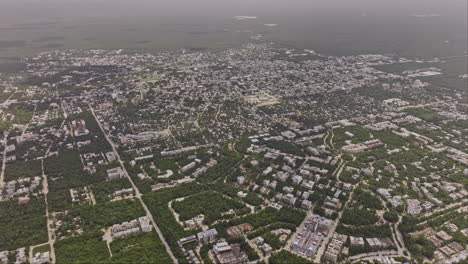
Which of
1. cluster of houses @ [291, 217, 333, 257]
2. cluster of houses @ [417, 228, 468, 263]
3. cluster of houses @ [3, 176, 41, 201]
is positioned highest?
cluster of houses @ [3, 176, 41, 201]

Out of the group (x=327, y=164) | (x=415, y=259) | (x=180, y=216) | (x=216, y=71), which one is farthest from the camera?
(x=216, y=71)

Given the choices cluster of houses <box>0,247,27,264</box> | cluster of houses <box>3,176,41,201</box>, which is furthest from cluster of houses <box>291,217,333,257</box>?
cluster of houses <box>3,176,41,201</box>

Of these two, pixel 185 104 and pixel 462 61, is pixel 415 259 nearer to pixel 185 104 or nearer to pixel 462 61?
pixel 185 104

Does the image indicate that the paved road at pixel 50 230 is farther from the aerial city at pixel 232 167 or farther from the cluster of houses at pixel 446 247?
the cluster of houses at pixel 446 247

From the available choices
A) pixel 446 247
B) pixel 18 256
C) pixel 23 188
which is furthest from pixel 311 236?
pixel 23 188

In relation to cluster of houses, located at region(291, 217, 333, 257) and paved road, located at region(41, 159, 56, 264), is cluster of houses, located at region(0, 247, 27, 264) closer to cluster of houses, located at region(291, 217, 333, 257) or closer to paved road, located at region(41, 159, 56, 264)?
paved road, located at region(41, 159, 56, 264)

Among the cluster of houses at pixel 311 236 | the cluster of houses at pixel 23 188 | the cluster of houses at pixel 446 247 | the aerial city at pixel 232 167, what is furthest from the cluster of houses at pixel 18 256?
the cluster of houses at pixel 446 247

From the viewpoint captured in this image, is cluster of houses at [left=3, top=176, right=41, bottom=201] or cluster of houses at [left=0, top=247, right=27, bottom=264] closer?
cluster of houses at [left=0, top=247, right=27, bottom=264]

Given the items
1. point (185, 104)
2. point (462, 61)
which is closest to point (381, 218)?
point (185, 104)
